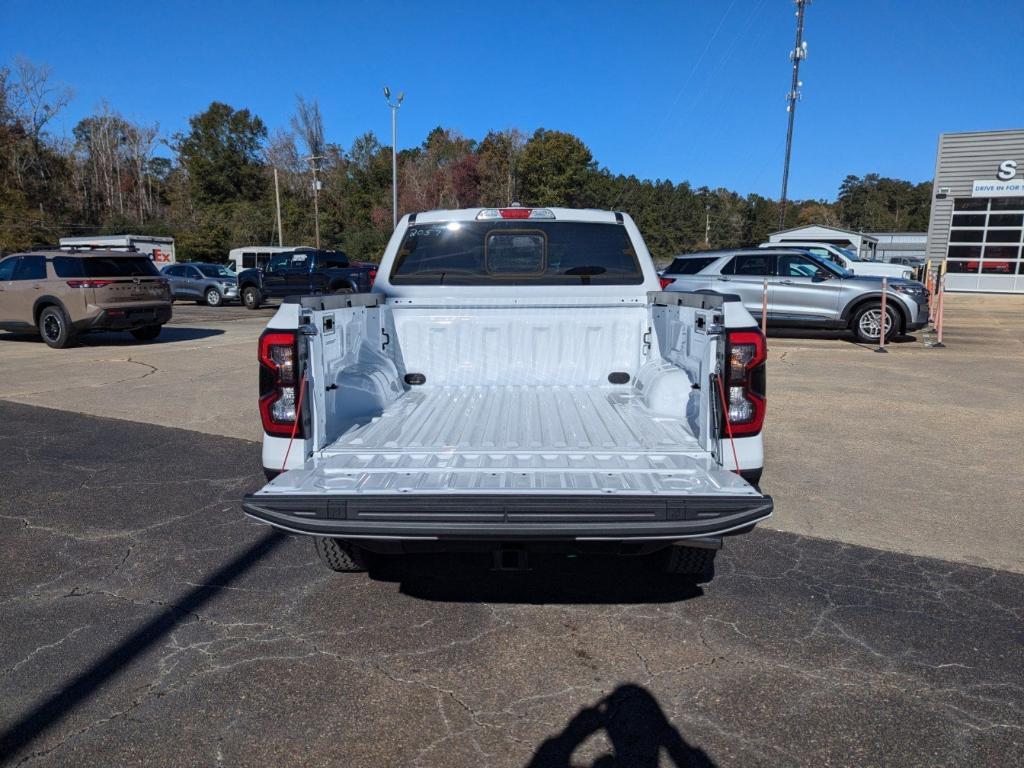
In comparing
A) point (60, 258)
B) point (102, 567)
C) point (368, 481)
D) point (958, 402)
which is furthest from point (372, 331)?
point (60, 258)

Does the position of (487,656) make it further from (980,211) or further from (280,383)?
(980,211)

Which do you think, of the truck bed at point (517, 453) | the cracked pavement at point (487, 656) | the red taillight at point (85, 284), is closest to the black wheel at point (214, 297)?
the red taillight at point (85, 284)

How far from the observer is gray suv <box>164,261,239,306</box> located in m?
24.3

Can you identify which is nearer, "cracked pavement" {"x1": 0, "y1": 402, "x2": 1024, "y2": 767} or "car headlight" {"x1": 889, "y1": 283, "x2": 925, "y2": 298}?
"cracked pavement" {"x1": 0, "y1": 402, "x2": 1024, "y2": 767}

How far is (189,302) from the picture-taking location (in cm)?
2644

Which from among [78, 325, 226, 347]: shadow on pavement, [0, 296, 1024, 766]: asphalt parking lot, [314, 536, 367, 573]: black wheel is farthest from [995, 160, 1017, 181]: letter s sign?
[314, 536, 367, 573]: black wheel

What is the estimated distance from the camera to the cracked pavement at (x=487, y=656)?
2.47 m

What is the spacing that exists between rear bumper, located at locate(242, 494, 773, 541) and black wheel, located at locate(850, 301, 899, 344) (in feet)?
39.6

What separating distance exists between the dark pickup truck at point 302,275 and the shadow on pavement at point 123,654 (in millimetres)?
17331

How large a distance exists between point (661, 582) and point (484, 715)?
1.42 metres

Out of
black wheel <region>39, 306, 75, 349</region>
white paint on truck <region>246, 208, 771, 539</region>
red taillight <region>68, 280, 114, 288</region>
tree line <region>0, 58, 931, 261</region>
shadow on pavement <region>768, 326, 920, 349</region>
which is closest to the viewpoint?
white paint on truck <region>246, 208, 771, 539</region>

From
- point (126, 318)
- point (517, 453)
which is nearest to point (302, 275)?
point (126, 318)

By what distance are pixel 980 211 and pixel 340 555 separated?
2966cm

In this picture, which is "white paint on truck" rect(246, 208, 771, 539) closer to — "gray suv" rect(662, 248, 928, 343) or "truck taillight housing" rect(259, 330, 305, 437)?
"truck taillight housing" rect(259, 330, 305, 437)
